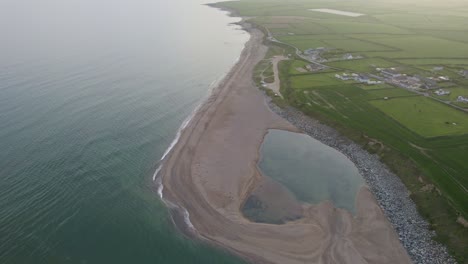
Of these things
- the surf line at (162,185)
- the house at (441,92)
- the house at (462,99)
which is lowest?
the surf line at (162,185)

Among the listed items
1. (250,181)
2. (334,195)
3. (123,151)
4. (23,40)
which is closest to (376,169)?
(334,195)

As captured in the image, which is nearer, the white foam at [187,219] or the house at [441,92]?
the white foam at [187,219]

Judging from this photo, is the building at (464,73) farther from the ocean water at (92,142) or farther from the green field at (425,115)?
the ocean water at (92,142)

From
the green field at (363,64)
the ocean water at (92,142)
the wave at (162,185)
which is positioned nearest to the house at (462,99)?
the green field at (363,64)

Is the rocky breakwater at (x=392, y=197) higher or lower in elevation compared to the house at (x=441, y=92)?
lower

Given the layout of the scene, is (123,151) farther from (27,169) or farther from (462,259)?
(462,259)

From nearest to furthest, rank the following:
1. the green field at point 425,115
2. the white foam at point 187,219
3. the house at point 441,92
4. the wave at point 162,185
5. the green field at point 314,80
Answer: the white foam at point 187,219
the wave at point 162,185
the green field at point 425,115
the house at point 441,92
the green field at point 314,80

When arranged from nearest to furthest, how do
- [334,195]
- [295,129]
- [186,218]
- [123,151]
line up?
1. [186,218]
2. [334,195]
3. [123,151]
4. [295,129]
